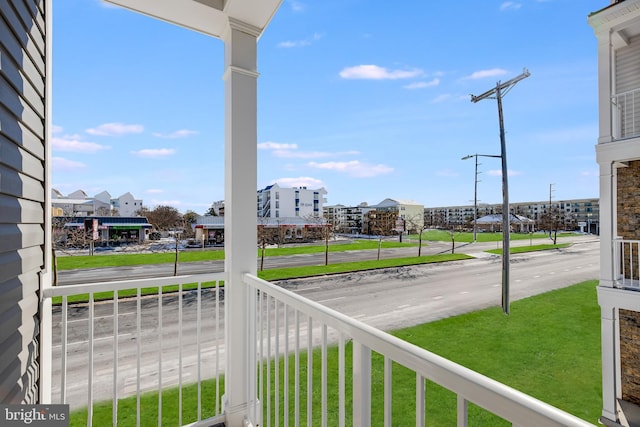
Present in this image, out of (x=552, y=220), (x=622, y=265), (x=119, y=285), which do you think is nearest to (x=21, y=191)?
(x=119, y=285)

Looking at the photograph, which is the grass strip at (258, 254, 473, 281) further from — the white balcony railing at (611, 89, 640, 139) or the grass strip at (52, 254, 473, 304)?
the white balcony railing at (611, 89, 640, 139)

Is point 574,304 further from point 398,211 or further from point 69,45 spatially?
point 69,45

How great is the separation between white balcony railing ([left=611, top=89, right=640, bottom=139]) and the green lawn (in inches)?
84.4

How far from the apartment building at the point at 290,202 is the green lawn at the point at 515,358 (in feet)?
5.52

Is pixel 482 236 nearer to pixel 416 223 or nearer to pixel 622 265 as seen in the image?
pixel 416 223

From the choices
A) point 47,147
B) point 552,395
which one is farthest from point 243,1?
point 552,395

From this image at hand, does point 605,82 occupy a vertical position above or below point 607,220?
above

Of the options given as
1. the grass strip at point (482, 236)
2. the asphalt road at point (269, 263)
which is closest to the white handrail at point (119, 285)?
the asphalt road at point (269, 263)

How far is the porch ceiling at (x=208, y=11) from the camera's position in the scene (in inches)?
57.0

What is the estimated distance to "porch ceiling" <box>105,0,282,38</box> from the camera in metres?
1.45

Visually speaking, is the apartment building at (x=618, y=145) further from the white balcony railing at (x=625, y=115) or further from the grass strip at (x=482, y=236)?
the grass strip at (x=482, y=236)

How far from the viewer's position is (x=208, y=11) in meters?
1.51

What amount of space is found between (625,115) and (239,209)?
9.20 ft

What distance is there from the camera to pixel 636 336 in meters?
2.74
